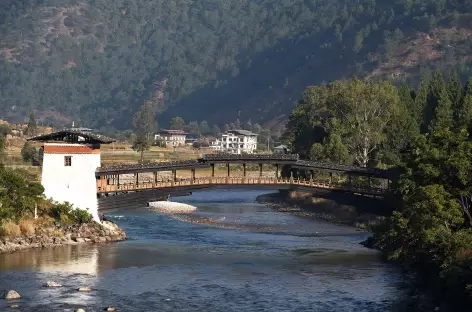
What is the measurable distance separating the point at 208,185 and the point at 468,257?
141ft

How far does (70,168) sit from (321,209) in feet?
158

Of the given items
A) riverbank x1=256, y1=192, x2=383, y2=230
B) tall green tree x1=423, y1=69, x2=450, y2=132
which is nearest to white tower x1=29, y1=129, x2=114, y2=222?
riverbank x1=256, y1=192, x2=383, y2=230

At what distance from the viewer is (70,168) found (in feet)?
306

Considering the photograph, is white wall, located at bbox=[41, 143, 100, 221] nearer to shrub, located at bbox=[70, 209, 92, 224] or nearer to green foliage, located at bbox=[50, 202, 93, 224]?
green foliage, located at bbox=[50, 202, 93, 224]

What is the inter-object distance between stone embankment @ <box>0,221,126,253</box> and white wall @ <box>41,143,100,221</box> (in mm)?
2153

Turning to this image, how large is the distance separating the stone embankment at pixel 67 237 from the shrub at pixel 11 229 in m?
0.51

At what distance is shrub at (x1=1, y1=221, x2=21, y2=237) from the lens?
276 feet

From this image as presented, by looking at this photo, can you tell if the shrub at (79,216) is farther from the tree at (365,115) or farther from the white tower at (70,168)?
the tree at (365,115)

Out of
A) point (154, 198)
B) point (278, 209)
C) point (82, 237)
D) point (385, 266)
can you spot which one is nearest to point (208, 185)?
point (154, 198)

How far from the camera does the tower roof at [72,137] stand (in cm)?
9250

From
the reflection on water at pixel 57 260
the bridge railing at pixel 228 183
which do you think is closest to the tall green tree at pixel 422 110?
the bridge railing at pixel 228 183

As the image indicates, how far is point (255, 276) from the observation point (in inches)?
2953

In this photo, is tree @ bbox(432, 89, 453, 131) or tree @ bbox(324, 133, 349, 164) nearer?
tree @ bbox(324, 133, 349, 164)

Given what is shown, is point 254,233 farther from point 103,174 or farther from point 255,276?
point 255,276
